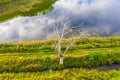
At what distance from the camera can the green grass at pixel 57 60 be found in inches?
1715

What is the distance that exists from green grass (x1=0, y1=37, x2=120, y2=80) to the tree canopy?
21.5 metres

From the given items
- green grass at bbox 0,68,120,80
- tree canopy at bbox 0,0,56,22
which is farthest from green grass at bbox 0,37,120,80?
tree canopy at bbox 0,0,56,22

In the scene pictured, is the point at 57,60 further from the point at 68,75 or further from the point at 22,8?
the point at 22,8

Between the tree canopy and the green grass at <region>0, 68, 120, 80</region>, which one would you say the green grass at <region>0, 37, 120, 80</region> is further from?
the tree canopy

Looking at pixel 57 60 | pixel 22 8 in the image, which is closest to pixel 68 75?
pixel 57 60

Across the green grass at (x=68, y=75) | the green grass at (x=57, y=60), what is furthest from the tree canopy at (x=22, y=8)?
the green grass at (x=68, y=75)

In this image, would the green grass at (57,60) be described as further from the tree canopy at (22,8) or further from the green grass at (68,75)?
the tree canopy at (22,8)

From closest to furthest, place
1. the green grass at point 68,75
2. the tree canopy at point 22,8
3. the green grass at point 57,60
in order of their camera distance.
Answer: the green grass at point 68,75, the green grass at point 57,60, the tree canopy at point 22,8

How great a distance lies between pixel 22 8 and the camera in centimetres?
7894

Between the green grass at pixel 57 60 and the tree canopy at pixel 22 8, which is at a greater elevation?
the tree canopy at pixel 22 8

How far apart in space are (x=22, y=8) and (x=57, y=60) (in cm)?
3452

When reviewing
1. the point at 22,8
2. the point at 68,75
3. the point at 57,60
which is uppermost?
the point at 22,8

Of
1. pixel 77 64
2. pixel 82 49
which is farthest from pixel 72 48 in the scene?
pixel 77 64

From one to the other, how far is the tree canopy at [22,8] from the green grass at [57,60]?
21.5 meters
